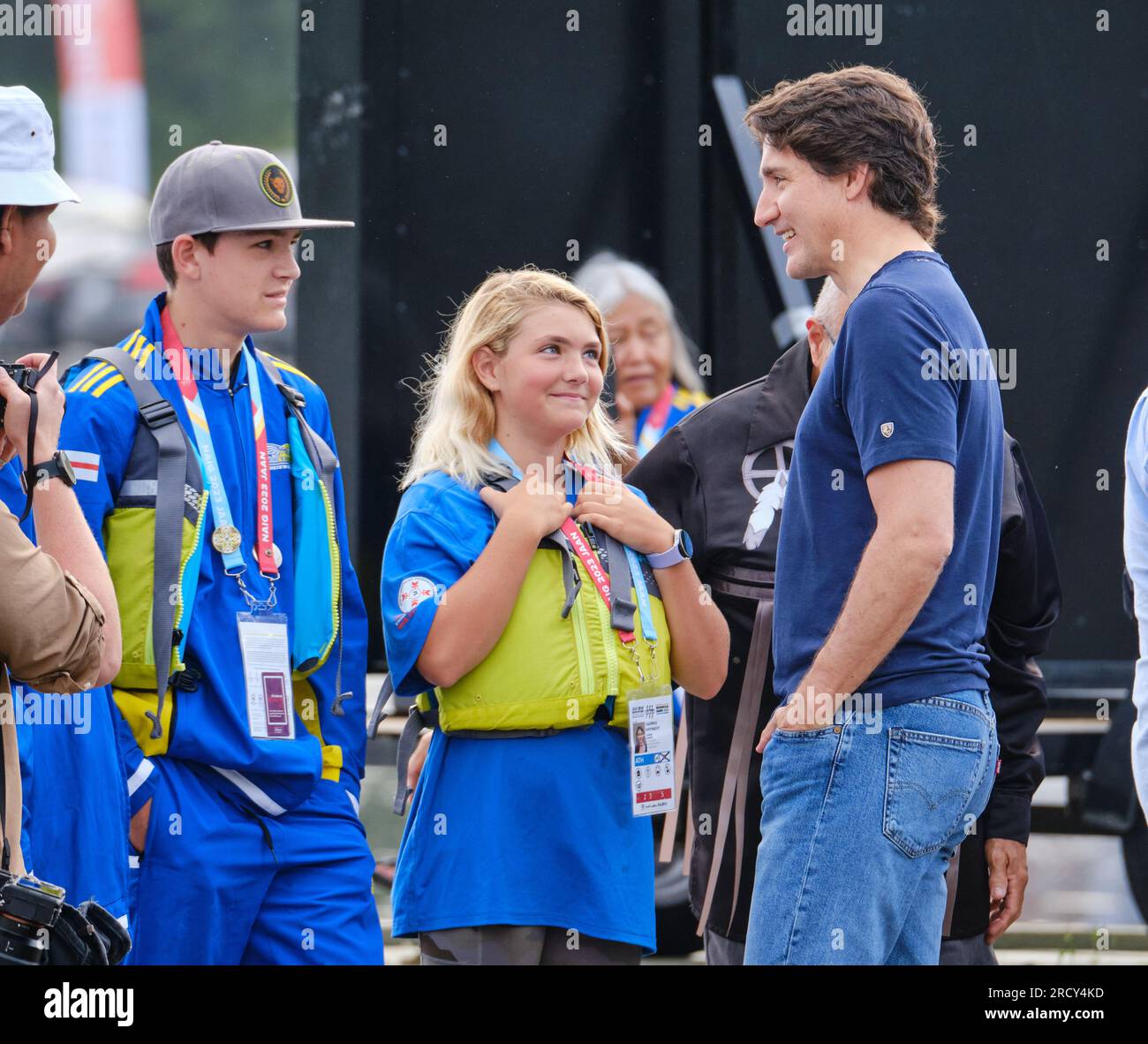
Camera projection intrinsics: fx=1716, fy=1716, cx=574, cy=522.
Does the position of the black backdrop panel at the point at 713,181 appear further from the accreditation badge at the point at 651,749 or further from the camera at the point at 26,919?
the camera at the point at 26,919

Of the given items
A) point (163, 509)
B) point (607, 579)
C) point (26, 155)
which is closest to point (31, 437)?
point (26, 155)

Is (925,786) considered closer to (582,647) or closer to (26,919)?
(582,647)

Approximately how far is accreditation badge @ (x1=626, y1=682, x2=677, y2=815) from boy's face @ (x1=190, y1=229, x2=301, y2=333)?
97 centimetres

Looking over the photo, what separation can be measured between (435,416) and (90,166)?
76.1 inches

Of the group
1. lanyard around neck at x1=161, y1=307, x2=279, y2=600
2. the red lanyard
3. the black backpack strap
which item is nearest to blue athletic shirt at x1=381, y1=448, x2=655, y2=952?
the red lanyard

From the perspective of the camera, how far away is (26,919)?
1985 millimetres

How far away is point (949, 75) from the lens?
438cm

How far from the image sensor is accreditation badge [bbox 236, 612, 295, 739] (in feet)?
9.59

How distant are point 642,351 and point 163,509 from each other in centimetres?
209

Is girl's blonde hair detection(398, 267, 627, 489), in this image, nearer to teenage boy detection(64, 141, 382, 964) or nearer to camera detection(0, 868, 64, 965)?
teenage boy detection(64, 141, 382, 964)

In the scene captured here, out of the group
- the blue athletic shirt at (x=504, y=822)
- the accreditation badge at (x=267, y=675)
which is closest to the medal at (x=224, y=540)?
the accreditation badge at (x=267, y=675)

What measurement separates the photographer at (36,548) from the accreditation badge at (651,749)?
Result: 0.88m

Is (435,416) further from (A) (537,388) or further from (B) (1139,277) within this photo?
(B) (1139,277)

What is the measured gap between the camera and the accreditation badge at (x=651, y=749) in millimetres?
2775
